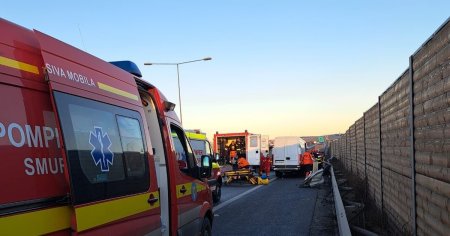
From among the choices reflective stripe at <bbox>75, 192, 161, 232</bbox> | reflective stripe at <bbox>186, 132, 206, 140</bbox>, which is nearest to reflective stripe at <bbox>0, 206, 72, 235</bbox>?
reflective stripe at <bbox>75, 192, 161, 232</bbox>

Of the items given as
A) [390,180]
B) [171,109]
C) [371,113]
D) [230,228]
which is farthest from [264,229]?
[171,109]

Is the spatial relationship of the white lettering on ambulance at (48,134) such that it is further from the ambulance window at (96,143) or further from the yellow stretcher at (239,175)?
the yellow stretcher at (239,175)

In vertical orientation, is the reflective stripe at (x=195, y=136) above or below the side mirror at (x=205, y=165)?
above

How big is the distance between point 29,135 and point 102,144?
0.90 meters

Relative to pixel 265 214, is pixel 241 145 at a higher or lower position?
higher

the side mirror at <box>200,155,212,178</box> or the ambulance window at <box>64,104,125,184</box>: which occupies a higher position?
the ambulance window at <box>64,104,125,184</box>

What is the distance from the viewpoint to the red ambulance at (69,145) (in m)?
2.86

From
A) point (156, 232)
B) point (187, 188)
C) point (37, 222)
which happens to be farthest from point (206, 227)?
point (37, 222)


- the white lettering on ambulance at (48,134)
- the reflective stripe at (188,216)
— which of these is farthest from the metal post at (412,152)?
the white lettering on ambulance at (48,134)

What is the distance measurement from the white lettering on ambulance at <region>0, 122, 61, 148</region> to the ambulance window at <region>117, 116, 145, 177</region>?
1046 millimetres

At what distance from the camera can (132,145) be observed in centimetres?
446

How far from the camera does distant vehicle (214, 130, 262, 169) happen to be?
31.5m

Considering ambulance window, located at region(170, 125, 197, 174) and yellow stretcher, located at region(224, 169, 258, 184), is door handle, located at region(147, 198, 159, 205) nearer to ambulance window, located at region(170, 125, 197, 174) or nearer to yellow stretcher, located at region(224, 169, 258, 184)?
ambulance window, located at region(170, 125, 197, 174)

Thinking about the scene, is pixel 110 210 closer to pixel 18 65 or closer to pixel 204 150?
pixel 18 65
